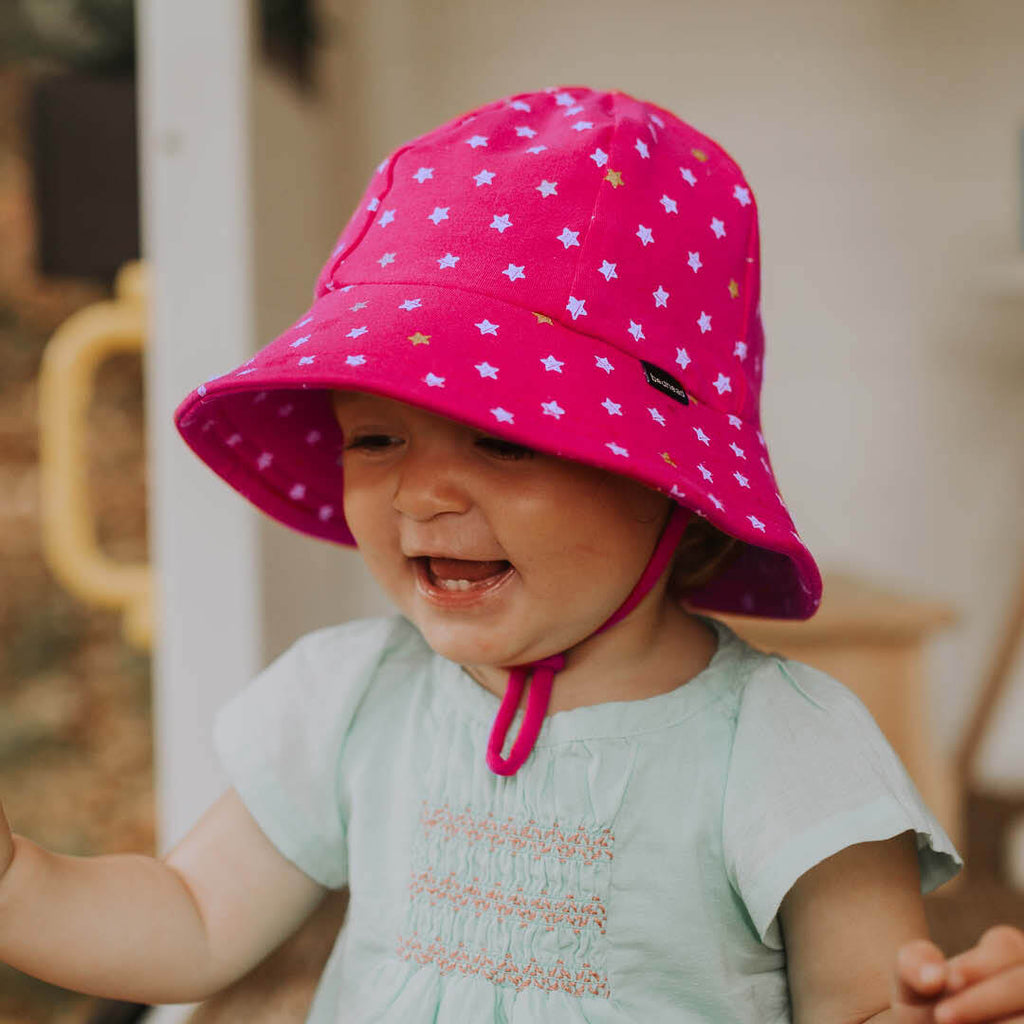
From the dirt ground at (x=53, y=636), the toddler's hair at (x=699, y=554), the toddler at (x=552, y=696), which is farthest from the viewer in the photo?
the dirt ground at (x=53, y=636)

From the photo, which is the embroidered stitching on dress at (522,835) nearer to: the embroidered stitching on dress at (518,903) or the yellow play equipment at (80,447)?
A: the embroidered stitching on dress at (518,903)

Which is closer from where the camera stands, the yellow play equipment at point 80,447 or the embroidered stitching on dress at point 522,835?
the embroidered stitching on dress at point 522,835

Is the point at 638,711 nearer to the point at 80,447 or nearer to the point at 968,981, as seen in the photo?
the point at 968,981

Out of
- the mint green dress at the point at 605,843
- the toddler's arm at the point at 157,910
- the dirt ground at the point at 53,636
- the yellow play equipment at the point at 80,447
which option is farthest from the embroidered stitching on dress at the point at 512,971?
the dirt ground at the point at 53,636

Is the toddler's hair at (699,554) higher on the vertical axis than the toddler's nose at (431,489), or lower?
lower

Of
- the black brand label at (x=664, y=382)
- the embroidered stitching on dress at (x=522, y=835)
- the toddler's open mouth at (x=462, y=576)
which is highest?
the black brand label at (x=664, y=382)

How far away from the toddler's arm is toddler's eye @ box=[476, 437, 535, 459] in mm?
279

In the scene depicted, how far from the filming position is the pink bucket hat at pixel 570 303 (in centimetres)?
54

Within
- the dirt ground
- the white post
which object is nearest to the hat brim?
the white post

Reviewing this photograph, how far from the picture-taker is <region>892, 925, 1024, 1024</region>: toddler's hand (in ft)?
1.52

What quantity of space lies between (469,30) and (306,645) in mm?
1279

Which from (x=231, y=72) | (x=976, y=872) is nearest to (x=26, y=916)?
(x=231, y=72)

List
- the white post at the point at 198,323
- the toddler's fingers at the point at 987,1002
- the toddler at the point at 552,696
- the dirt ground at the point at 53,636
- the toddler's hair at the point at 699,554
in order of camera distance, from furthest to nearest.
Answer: the dirt ground at the point at 53,636
the white post at the point at 198,323
the toddler's hair at the point at 699,554
the toddler at the point at 552,696
the toddler's fingers at the point at 987,1002

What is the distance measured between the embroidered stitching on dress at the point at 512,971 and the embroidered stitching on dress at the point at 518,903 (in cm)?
2
